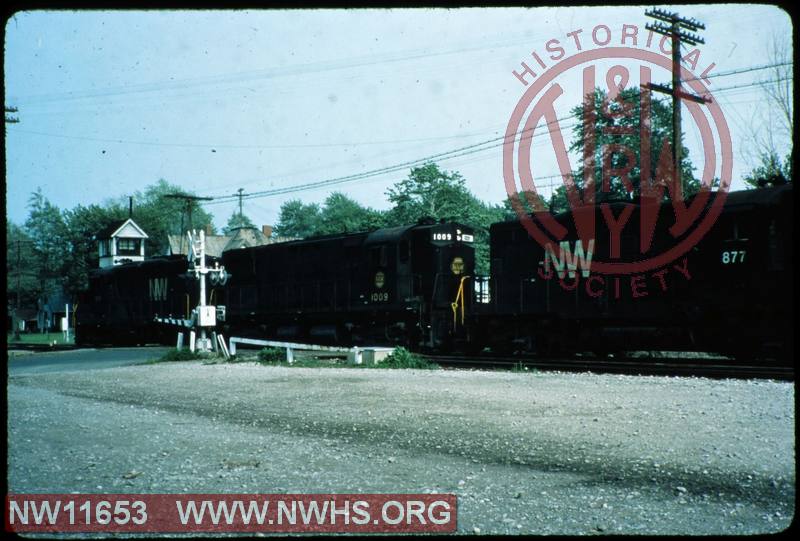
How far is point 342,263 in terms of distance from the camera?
83.6ft

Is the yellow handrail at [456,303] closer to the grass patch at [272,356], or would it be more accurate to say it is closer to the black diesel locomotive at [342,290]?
the black diesel locomotive at [342,290]

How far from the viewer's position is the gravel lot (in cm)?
548

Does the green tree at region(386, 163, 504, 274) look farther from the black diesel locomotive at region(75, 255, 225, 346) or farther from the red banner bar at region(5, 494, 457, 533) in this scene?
the red banner bar at region(5, 494, 457, 533)

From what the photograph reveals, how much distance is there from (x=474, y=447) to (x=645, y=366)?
10076mm

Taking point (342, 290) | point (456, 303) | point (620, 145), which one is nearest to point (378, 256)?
point (342, 290)

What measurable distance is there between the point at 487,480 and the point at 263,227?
69969 mm

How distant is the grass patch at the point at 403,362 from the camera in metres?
17.8

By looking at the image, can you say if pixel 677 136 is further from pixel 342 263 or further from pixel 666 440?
pixel 666 440

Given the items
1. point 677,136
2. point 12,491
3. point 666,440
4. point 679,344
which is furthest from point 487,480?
point 677,136

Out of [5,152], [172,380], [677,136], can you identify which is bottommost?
Answer: [172,380]

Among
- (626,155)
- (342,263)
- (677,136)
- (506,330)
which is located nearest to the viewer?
(506,330)

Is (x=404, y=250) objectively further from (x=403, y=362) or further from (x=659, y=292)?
(x=659, y=292)

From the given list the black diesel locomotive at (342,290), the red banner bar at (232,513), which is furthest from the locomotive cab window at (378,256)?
the red banner bar at (232,513)

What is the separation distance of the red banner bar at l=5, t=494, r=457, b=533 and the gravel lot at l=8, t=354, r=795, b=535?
27 cm
